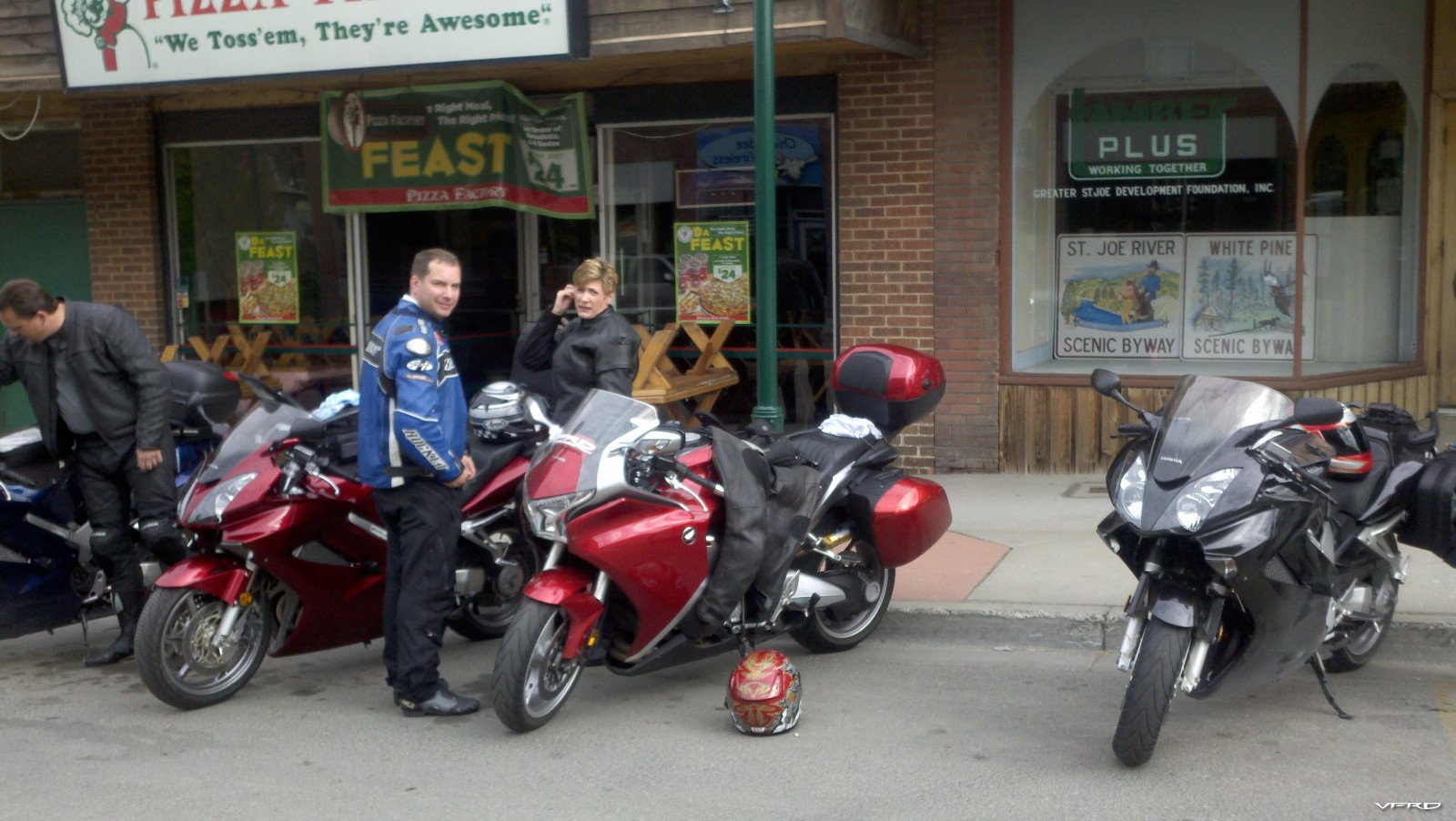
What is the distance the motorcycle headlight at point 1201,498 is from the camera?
459cm

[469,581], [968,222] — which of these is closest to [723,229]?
[968,222]

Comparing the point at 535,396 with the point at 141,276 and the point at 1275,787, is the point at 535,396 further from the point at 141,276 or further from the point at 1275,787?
the point at 141,276

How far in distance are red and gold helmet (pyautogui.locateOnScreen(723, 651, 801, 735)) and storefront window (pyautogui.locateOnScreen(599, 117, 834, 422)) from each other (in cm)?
522

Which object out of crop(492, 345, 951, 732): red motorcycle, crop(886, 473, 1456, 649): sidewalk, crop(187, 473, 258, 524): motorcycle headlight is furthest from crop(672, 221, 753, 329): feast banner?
crop(187, 473, 258, 524): motorcycle headlight

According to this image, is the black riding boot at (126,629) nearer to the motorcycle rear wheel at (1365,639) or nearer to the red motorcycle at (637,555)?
the red motorcycle at (637,555)

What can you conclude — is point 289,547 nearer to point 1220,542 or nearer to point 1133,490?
point 1133,490

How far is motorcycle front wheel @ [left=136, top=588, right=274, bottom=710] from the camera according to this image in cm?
548

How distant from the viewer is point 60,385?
6387 millimetres

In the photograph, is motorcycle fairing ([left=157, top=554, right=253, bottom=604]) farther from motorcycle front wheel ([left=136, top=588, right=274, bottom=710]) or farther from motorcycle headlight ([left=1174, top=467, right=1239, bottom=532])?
motorcycle headlight ([left=1174, top=467, right=1239, bottom=532])

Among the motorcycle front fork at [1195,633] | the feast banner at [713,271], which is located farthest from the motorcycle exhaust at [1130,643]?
the feast banner at [713,271]

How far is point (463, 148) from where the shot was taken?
34.8 ft

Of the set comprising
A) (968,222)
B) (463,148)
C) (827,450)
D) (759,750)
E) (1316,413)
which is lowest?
(759,750)

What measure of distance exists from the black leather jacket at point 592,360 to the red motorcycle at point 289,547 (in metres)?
0.57

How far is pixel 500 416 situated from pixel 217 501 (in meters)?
1.14
